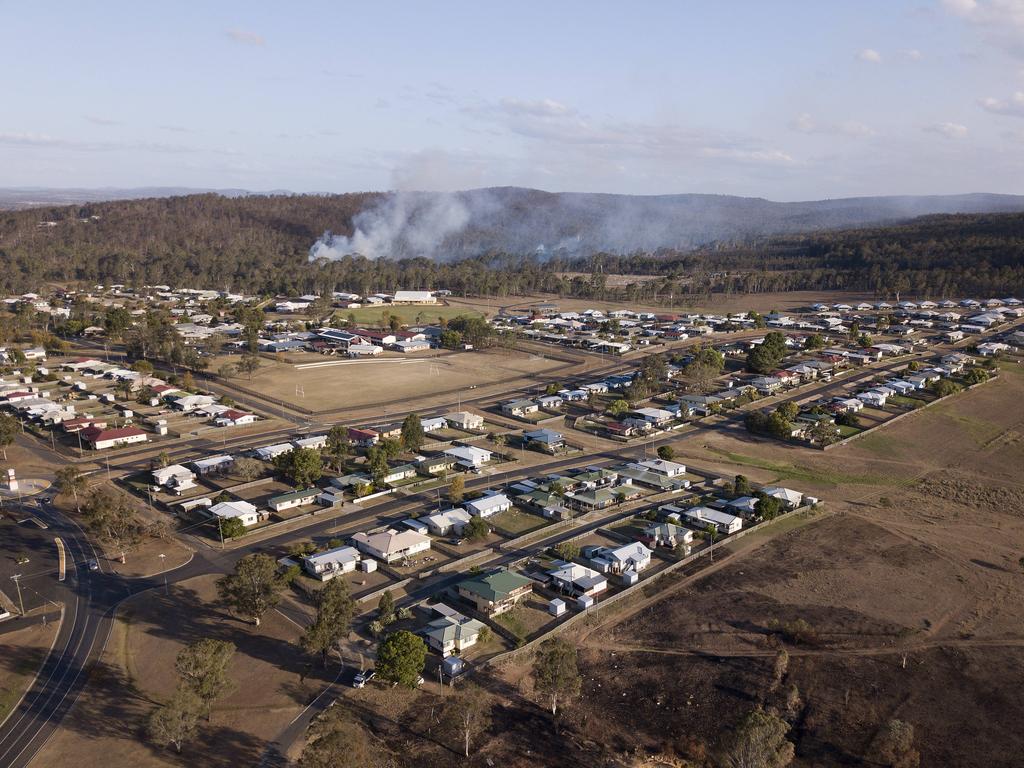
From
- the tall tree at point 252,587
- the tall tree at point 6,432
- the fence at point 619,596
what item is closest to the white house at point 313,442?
the tall tree at point 6,432

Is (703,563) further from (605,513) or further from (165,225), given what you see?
(165,225)

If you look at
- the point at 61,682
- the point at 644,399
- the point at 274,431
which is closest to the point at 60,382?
the point at 274,431

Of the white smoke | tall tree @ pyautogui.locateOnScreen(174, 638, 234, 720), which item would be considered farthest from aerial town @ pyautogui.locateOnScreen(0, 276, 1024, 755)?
the white smoke

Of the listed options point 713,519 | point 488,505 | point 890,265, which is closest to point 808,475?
point 713,519

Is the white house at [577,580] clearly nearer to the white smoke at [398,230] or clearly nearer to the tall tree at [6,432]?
the tall tree at [6,432]

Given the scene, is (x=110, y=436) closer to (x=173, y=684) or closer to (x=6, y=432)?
(x=6, y=432)

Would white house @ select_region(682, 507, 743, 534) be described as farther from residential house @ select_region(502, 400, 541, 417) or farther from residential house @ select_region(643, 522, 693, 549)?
residential house @ select_region(502, 400, 541, 417)
